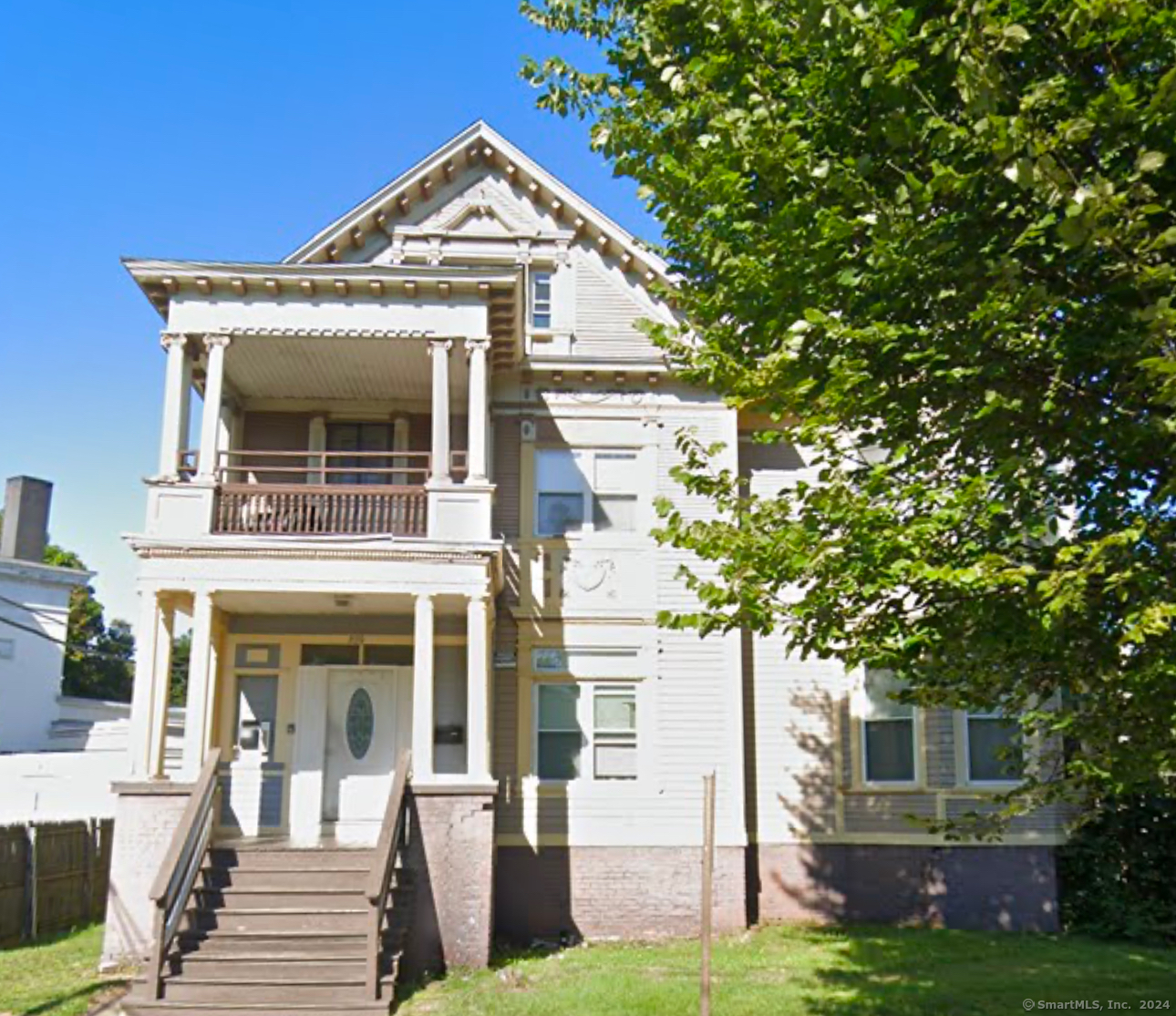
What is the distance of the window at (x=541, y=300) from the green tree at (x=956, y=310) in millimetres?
8299

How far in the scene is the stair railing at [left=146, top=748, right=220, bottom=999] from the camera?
1093 centimetres

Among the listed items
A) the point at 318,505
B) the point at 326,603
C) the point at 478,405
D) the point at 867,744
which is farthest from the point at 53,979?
the point at 867,744

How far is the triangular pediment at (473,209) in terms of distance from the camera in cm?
1670

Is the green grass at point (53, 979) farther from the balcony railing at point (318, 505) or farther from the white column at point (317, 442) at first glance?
the white column at point (317, 442)

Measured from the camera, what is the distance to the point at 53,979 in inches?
473

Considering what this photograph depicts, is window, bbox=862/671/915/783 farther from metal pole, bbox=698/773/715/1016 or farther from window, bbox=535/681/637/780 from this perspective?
metal pole, bbox=698/773/715/1016

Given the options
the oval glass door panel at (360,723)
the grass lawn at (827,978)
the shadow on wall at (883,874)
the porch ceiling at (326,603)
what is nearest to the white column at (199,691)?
the porch ceiling at (326,603)

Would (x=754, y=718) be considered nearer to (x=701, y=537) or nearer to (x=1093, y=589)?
(x=701, y=537)

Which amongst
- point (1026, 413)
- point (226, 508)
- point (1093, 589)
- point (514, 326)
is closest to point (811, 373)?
point (1026, 413)

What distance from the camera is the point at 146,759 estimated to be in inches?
511

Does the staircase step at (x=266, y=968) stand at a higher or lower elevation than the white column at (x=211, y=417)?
lower

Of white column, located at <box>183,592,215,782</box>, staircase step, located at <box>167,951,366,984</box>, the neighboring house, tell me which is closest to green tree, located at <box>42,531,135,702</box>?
the neighboring house

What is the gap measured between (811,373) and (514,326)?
787 centimetres

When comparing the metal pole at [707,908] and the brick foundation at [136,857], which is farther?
the brick foundation at [136,857]
